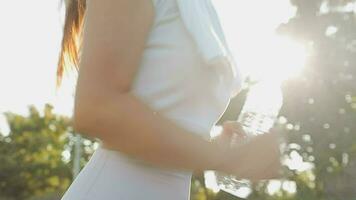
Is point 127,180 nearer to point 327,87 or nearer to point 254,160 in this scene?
point 254,160

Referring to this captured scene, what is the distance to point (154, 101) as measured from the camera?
57.4 inches

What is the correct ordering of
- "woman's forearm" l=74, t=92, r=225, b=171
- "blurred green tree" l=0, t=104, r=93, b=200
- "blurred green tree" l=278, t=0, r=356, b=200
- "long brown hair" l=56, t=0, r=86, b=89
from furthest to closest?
"blurred green tree" l=0, t=104, r=93, b=200
"blurred green tree" l=278, t=0, r=356, b=200
"long brown hair" l=56, t=0, r=86, b=89
"woman's forearm" l=74, t=92, r=225, b=171

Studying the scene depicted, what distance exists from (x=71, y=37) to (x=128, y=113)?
18.6 inches

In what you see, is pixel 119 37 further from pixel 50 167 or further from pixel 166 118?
pixel 50 167

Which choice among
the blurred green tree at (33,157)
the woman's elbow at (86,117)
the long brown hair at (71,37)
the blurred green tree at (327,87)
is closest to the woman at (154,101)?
the woman's elbow at (86,117)

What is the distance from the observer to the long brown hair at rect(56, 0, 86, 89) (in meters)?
1.75

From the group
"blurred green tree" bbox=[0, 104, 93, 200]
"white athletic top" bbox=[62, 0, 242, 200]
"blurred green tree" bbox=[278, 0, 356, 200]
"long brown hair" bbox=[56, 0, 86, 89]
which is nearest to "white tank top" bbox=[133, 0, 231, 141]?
"white athletic top" bbox=[62, 0, 242, 200]

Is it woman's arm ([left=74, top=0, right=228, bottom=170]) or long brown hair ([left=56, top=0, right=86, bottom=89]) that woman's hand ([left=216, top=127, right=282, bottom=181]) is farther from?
long brown hair ([left=56, top=0, right=86, bottom=89])

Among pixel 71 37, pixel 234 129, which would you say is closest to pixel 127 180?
pixel 234 129

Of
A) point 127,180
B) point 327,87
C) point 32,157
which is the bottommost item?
point 32,157

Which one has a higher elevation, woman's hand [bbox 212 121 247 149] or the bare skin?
the bare skin

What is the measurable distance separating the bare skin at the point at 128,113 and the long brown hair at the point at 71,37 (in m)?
0.29

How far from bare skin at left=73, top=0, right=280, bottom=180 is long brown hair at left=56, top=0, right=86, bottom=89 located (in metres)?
0.29

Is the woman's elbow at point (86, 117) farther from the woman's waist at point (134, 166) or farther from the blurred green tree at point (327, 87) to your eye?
the blurred green tree at point (327, 87)
